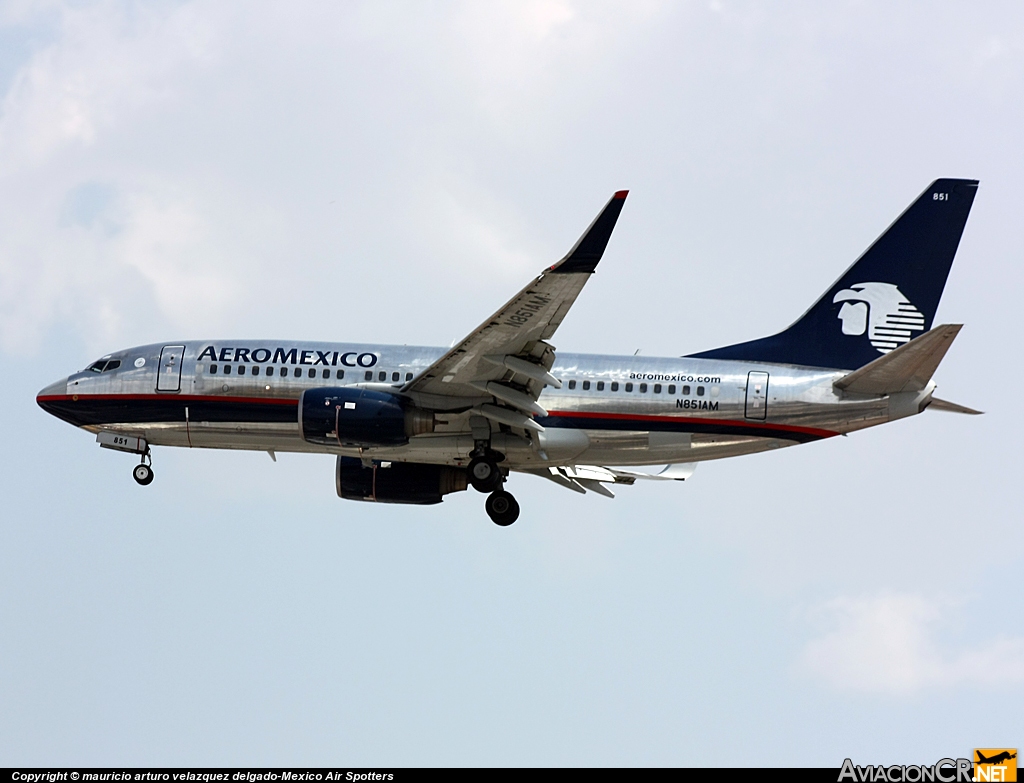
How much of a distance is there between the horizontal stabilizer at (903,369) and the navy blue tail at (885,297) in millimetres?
1984

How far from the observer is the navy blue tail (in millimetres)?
43031

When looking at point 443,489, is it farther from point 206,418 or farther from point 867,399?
point 867,399

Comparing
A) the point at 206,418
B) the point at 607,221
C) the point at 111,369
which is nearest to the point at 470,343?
the point at 607,221

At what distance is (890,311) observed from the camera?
43688 millimetres

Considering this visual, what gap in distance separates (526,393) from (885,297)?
34.6ft

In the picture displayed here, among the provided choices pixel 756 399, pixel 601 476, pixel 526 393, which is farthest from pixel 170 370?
pixel 756 399

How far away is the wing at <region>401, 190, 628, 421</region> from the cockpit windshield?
9.12 meters

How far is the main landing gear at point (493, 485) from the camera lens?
137 feet

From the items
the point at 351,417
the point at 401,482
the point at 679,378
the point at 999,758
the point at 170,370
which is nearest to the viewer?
the point at 999,758

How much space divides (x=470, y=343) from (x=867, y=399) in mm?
9932

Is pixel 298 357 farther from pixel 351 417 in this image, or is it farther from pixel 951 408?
pixel 951 408

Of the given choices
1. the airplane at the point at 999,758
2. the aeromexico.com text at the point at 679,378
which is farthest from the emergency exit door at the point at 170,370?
the airplane at the point at 999,758

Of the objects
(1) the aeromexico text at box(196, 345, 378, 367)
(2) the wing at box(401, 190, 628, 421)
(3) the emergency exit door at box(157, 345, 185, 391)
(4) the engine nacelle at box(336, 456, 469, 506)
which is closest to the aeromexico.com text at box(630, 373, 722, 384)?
(2) the wing at box(401, 190, 628, 421)

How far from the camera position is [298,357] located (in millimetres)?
42812
